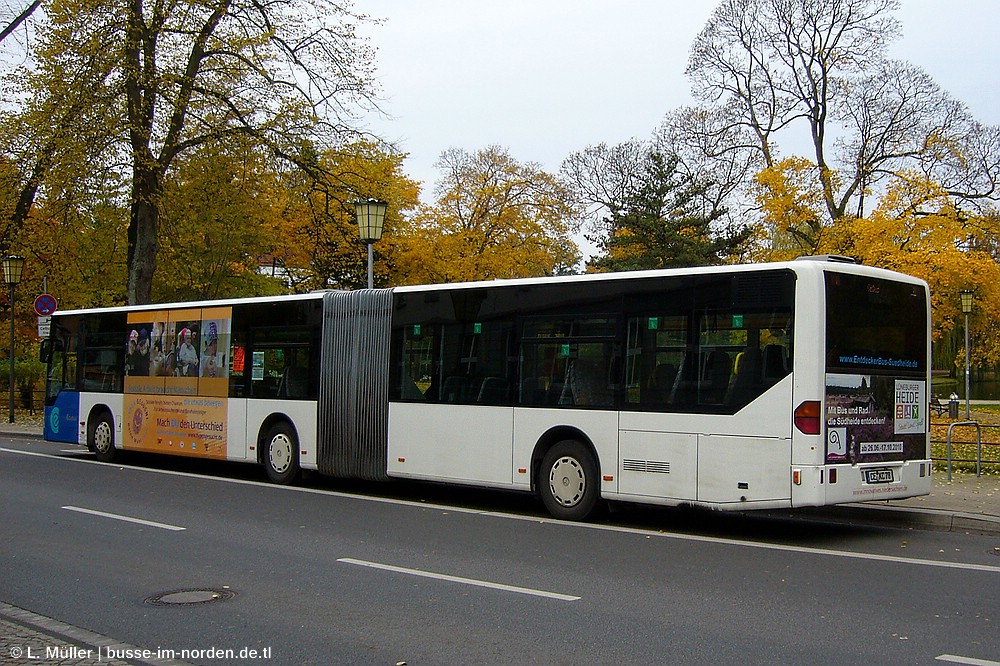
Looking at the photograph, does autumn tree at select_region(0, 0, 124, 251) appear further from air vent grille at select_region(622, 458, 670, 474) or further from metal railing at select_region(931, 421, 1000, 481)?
metal railing at select_region(931, 421, 1000, 481)

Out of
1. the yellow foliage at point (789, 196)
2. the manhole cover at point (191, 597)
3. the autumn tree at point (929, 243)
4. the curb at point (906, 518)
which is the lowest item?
the manhole cover at point (191, 597)

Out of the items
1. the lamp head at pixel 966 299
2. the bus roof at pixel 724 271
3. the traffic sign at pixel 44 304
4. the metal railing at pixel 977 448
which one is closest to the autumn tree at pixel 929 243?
the lamp head at pixel 966 299

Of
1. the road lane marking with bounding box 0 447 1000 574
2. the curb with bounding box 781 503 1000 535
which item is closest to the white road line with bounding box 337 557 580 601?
the road lane marking with bounding box 0 447 1000 574

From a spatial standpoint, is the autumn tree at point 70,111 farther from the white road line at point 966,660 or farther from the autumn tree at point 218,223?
the white road line at point 966,660

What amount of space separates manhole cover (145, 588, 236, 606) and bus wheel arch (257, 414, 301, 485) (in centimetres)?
827

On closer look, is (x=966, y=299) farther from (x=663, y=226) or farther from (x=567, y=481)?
(x=567, y=481)

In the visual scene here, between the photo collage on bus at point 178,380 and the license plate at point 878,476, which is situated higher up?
the photo collage on bus at point 178,380

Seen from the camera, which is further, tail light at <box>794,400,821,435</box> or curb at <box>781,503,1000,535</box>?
curb at <box>781,503,1000,535</box>

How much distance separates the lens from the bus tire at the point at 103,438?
2058 centimetres

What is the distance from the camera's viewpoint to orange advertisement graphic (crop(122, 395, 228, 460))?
18125mm

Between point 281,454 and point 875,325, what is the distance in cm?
954

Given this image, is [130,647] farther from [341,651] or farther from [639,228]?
[639,228]

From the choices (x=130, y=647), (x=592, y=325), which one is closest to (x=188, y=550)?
(x=130, y=647)

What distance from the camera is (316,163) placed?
1102 inches
